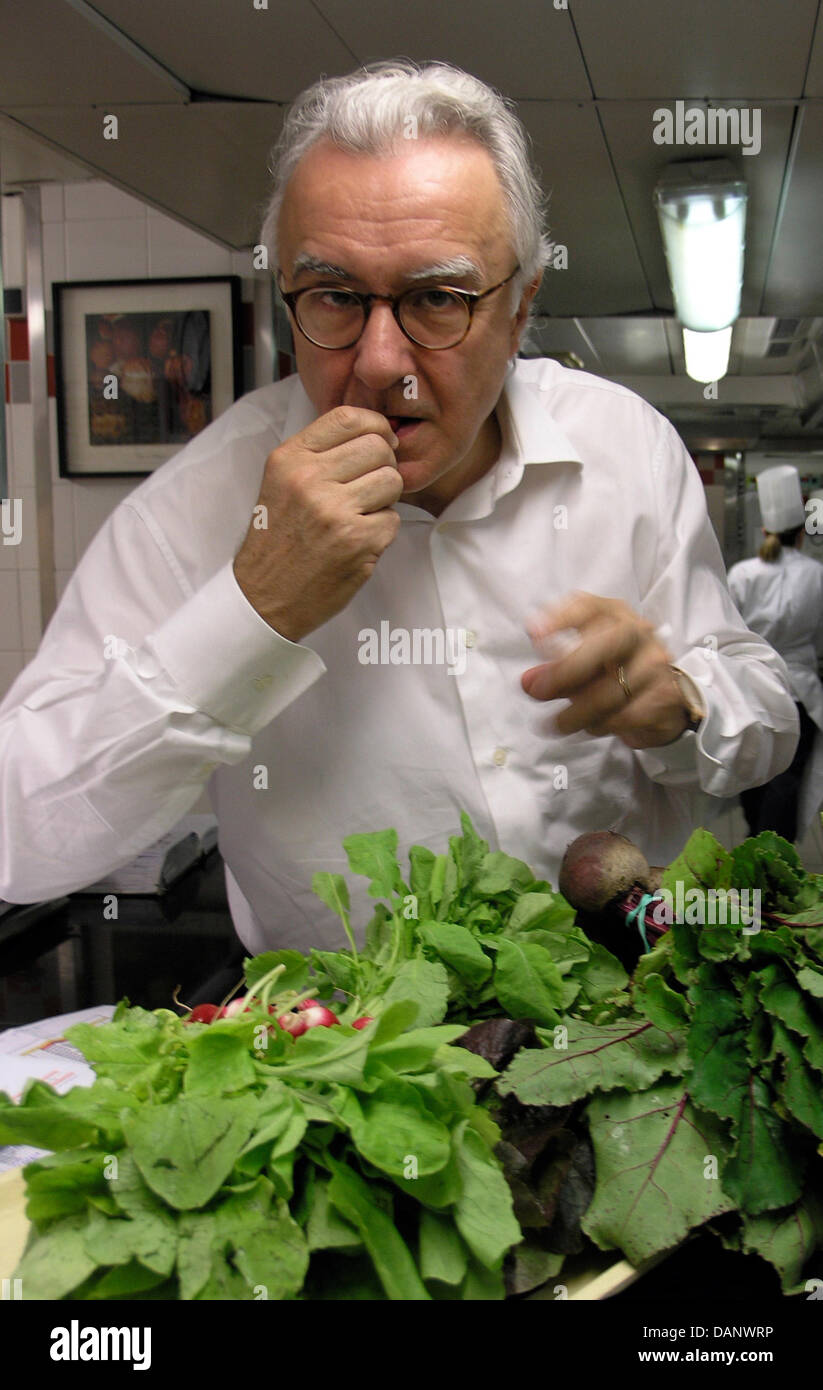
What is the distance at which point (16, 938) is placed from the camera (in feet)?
5.15

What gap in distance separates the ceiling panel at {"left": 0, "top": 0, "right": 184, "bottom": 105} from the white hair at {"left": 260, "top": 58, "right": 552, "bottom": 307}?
9.0 inches

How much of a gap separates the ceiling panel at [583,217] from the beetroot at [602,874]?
0.90 metres

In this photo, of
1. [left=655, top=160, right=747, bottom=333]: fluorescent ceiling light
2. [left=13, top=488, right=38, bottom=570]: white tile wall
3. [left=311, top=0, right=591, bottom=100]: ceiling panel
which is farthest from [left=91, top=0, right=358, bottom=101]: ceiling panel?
[left=13, top=488, right=38, bottom=570]: white tile wall

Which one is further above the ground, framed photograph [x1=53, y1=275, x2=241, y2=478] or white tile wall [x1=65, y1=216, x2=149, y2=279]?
white tile wall [x1=65, y1=216, x2=149, y2=279]

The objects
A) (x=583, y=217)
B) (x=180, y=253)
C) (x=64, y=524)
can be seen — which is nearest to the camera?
(x=583, y=217)

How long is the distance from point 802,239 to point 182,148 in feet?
2.98

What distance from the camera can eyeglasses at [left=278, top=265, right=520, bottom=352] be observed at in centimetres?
102

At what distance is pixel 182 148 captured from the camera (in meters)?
1.49

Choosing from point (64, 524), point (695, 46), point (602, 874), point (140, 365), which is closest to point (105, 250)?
point (140, 365)

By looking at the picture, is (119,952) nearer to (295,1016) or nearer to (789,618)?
(295,1016)

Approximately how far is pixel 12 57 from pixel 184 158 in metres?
0.31

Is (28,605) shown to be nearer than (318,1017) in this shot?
No

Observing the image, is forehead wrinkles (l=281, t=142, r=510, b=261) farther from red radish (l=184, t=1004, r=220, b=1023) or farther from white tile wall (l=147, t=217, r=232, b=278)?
white tile wall (l=147, t=217, r=232, b=278)

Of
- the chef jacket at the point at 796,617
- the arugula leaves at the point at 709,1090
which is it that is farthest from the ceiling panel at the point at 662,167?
the arugula leaves at the point at 709,1090
